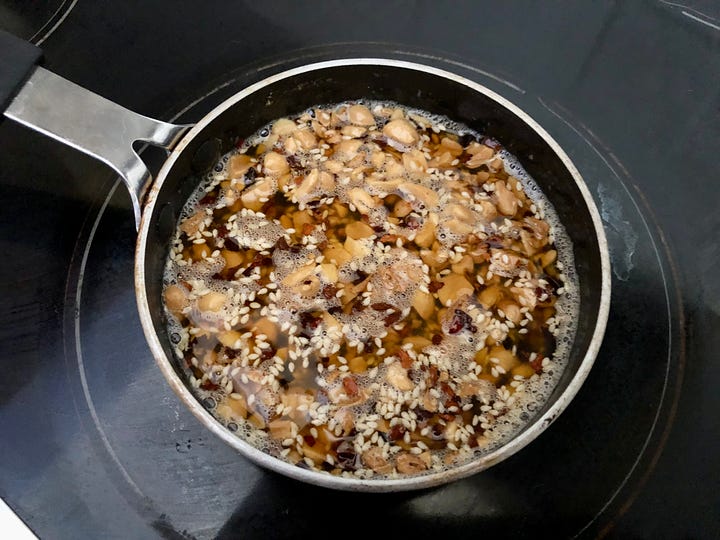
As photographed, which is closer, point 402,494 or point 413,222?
point 402,494

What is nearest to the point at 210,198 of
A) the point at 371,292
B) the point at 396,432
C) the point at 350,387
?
the point at 371,292

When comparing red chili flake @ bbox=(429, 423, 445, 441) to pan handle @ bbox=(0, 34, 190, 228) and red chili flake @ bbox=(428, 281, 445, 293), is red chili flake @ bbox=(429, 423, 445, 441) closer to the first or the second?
red chili flake @ bbox=(428, 281, 445, 293)

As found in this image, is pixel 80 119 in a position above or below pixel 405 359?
above

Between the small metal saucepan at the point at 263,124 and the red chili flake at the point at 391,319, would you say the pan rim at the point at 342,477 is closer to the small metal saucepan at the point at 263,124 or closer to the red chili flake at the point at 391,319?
the small metal saucepan at the point at 263,124

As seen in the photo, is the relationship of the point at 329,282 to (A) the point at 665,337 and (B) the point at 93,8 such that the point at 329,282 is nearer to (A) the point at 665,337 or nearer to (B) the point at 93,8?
(A) the point at 665,337

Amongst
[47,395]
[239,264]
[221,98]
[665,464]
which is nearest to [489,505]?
[665,464]

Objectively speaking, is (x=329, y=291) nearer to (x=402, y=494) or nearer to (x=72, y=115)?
(x=402, y=494)

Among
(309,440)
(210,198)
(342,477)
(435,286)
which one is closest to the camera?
(342,477)
